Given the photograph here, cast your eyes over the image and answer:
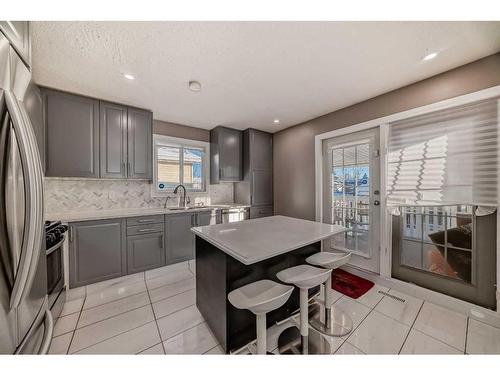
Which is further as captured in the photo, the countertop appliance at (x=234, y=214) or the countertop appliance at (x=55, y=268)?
the countertop appliance at (x=234, y=214)

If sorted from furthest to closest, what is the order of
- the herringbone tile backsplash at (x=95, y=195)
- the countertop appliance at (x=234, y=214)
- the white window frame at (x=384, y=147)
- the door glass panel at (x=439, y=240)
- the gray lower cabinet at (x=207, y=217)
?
1. the countertop appliance at (x=234, y=214)
2. the gray lower cabinet at (x=207, y=217)
3. the herringbone tile backsplash at (x=95, y=195)
4. the door glass panel at (x=439, y=240)
5. the white window frame at (x=384, y=147)

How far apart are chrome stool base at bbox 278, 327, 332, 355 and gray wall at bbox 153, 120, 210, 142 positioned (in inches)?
134

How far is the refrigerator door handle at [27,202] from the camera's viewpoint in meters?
0.71

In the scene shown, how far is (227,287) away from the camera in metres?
1.32

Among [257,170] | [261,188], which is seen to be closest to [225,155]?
[257,170]

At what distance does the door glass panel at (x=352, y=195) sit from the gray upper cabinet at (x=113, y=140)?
327 centimetres

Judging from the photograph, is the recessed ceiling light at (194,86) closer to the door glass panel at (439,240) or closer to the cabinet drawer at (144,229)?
the cabinet drawer at (144,229)

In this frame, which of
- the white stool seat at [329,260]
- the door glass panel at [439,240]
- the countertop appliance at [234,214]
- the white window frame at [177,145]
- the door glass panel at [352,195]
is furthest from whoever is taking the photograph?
the countertop appliance at [234,214]

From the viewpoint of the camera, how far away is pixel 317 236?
4.81 ft

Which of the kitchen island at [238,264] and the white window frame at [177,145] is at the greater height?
the white window frame at [177,145]

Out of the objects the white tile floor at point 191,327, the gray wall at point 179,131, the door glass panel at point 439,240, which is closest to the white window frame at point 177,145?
the gray wall at point 179,131

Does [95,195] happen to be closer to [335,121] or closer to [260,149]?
[260,149]
